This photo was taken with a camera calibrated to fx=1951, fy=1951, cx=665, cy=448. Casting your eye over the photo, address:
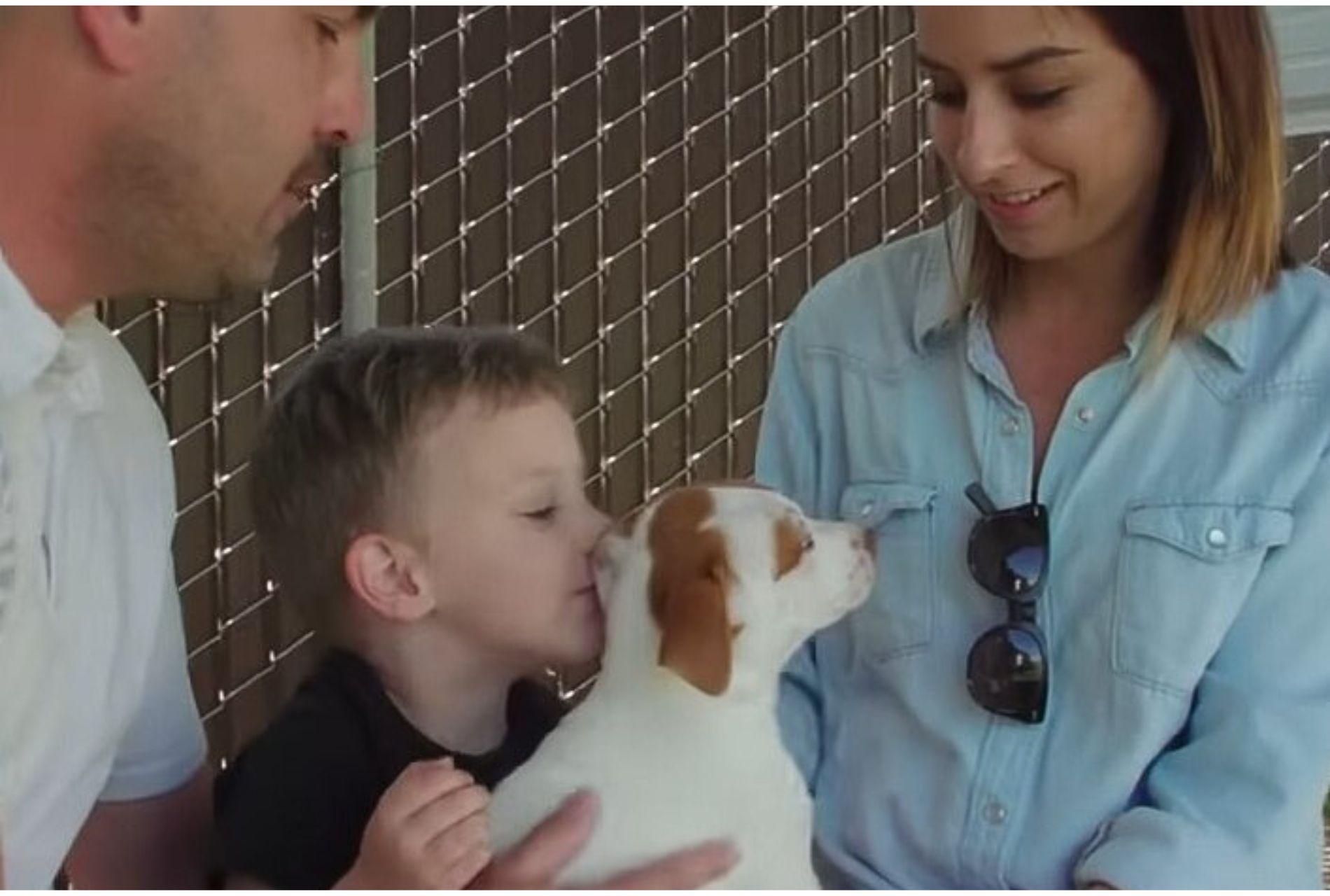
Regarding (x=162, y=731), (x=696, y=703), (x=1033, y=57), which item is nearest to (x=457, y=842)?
(x=696, y=703)

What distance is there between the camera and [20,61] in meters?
0.94

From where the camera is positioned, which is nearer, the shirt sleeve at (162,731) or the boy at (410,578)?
the boy at (410,578)

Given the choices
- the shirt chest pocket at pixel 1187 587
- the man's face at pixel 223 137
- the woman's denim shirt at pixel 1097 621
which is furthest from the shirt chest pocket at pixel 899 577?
the man's face at pixel 223 137

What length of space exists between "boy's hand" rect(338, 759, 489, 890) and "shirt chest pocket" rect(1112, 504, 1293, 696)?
1.16 ft

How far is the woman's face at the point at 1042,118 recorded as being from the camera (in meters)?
1.00

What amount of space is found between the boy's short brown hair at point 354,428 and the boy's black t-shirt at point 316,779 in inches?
2.8

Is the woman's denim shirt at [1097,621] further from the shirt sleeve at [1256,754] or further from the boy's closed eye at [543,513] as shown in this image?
Answer: the boy's closed eye at [543,513]

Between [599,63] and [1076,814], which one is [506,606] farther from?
[599,63]

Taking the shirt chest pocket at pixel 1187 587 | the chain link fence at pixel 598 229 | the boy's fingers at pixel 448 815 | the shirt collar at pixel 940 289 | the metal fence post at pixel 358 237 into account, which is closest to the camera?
the boy's fingers at pixel 448 815

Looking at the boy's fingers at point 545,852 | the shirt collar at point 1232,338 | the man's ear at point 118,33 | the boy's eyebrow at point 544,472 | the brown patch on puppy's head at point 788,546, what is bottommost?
the boy's fingers at point 545,852

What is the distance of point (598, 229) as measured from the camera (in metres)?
2.05

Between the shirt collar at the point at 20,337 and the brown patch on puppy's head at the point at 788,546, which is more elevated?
the shirt collar at the point at 20,337

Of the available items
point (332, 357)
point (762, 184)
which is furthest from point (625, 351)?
point (332, 357)

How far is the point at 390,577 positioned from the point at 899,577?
286 millimetres
